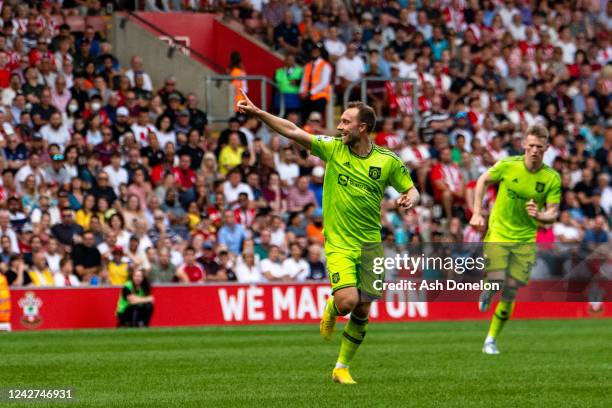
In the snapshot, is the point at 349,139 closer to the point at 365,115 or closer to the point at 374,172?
the point at 365,115

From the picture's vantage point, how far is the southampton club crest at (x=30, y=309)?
73.2ft

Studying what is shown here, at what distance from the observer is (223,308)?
24016mm

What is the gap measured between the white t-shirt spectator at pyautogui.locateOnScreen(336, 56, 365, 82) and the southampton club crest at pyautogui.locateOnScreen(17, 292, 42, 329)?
9739 mm

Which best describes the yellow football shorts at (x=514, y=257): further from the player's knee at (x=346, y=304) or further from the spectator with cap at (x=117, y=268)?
the spectator with cap at (x=117, y=268)

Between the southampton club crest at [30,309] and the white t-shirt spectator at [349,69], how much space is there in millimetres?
9739

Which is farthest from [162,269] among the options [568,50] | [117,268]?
[568,50]

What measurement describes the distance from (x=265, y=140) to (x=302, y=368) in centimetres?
1401

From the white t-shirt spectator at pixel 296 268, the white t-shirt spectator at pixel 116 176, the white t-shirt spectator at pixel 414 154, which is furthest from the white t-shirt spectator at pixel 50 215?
the white t-shirt spectator at pixel 414 154

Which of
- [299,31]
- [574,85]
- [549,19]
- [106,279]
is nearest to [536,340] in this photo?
[106,279]

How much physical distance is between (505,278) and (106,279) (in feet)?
30.7

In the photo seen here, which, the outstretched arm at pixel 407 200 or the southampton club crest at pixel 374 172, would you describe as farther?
the southampton club crest at pixel 374 172

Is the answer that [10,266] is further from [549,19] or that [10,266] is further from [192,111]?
[549,19]

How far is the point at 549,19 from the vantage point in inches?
1372

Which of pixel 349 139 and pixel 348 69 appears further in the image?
pixel 348 69
